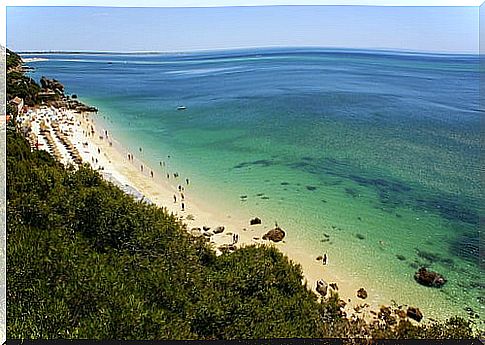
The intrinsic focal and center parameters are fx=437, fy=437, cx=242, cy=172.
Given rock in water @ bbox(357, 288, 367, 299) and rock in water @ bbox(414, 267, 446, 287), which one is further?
rock in water @ bbox(414, 267, 446, 287)

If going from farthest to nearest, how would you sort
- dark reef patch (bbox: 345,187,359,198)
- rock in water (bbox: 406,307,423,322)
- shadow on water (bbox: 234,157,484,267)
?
dark reef patch (bbox: 345,187,359,198)
shadow on water (bbox: 234,157,484,267)
rock in water (bbox: 406,307,423,322)

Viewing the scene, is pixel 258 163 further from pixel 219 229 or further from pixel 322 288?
pixel 322 288

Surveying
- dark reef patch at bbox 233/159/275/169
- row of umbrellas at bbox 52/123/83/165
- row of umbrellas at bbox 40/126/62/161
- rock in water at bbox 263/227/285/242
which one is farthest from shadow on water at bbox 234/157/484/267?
row of umbrellas at bbox 40/126/62/161

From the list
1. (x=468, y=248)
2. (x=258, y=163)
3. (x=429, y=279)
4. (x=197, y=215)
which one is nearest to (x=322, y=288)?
(x=429, y=279)

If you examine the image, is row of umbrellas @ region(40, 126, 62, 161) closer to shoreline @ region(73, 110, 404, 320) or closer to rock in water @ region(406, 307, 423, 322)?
shoreline @ region(73, 110, 404, 320)

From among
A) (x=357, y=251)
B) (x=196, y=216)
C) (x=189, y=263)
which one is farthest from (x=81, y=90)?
(x=189, y=263)

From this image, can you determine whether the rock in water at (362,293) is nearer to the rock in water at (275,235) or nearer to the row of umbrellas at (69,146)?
the rock in water at (275,235)

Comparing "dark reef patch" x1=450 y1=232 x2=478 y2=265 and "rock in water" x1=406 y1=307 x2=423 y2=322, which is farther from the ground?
"dark reef patch" x1=450 y1=232 x2=478 y2=265
